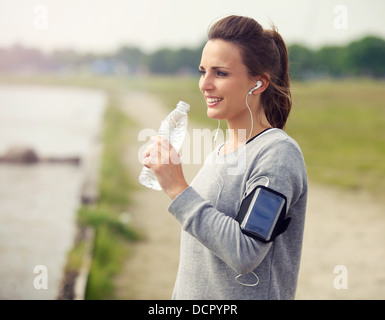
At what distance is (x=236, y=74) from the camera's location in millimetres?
1540

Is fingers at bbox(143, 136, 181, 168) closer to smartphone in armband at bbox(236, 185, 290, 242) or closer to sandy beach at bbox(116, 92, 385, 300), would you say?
smartphone in armband at bbox(236, 185, 290, 242)

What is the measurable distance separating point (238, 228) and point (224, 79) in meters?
0.55

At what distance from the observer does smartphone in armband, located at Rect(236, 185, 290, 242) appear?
1318mm

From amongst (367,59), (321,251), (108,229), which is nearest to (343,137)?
(321,251)

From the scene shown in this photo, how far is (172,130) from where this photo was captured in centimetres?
186

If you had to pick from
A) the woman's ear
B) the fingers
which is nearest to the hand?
the fingers

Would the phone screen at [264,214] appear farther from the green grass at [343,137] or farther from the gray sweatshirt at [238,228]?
the green grass at [343,137]

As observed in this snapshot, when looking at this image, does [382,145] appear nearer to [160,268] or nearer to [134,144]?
[134,144]

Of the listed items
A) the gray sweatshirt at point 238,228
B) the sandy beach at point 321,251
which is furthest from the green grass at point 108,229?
the gray sweatshirt at point 238,228

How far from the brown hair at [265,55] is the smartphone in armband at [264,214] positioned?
18.9 inches

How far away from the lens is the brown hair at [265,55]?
1.55 m

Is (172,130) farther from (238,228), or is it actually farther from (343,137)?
(343,137)

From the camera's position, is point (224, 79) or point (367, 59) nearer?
point (224, 79)

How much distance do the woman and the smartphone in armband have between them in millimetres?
27
